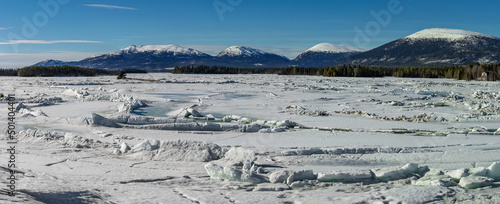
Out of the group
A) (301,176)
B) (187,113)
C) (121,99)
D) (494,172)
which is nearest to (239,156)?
(301,176)

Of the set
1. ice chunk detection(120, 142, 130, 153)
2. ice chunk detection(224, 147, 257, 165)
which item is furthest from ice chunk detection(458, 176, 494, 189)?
ice chunk detection(120, 142, 130, 153)

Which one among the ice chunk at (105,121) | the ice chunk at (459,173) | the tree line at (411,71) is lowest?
the ice chunk at (459,173)

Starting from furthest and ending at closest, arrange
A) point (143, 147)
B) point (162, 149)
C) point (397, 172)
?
point (143, 147) < point (162, 149) < point (397, 172)

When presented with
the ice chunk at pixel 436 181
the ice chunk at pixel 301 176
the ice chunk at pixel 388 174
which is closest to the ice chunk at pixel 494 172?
the ice chunk at pixel 436 181

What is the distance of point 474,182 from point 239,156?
4463mm

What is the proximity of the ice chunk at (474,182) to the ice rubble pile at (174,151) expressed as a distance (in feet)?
15.7

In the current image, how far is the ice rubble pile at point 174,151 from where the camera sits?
892cm

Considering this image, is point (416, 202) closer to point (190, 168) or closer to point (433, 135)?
point (190, 168)

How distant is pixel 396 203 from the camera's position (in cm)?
615

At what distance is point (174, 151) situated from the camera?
9203 mm

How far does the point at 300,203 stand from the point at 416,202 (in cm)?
178

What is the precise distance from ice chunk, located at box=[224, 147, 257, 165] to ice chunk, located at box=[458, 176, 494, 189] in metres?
3.95

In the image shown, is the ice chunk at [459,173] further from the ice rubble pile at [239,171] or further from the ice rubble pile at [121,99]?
the ice rubble pile at [121,99]

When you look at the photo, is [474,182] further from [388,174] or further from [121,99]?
[121,99]
